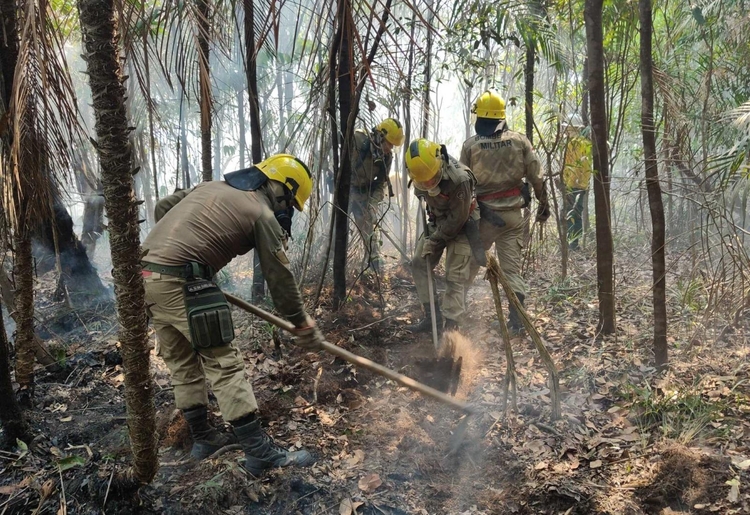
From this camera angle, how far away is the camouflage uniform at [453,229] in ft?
14.7

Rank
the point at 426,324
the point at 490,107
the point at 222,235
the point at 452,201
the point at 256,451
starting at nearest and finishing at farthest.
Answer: the point at 256,451 < the point at 222,235 < the point at 452,201 < the point at 490,107 < the point at 426,324

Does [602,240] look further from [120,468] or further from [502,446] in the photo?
[120,468]

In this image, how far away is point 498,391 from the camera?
3.96m

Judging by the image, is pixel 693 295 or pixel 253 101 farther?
pixel 253 101

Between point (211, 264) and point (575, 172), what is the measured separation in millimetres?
5096

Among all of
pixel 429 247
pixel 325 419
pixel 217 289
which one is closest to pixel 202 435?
pixel 325 419

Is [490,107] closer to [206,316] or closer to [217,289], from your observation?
[217,289]

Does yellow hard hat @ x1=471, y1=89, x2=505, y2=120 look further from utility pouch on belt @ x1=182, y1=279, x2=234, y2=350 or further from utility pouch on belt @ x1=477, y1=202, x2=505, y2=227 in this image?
utility pouch on belt @ x1=182, y1=279, x2=234, y2=350

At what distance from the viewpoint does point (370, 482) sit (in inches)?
115

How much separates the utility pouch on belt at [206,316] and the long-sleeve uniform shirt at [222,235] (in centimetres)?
20

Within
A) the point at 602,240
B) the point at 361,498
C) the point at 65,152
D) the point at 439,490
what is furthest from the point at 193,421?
the point at 602,240

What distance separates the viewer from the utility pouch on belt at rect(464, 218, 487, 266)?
15.5 ft

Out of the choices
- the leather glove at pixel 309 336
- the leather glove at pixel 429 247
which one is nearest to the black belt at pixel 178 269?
the leather glove at pixel 309 336

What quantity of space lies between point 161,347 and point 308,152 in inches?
92.7
